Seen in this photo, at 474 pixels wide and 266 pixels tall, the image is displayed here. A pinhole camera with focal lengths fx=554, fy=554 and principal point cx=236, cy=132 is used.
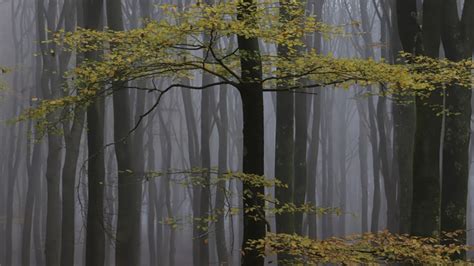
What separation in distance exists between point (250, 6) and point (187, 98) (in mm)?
17699

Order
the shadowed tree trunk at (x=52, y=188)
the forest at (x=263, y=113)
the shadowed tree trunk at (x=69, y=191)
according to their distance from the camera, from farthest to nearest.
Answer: the shadowed tree trunk at (x=52, y=188), the shadowed tree trunk at (x=69, y=191), the forest at (x=263, y=113)

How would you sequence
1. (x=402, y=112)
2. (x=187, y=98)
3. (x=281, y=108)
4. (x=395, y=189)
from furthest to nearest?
(x=187, y=98)
(x=395, y=189)
(x=402, y=112)
(x=281, y=108)

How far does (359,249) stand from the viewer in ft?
18.9

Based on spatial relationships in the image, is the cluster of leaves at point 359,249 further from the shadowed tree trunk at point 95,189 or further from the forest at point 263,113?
the shadowed tree trunk at point 95,189

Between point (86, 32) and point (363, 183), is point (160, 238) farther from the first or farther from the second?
point (86, 32)

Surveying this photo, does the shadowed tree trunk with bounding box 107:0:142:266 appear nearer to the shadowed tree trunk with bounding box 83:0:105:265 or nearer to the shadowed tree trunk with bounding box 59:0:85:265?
the shadowed tree trunk with bounding box 83:0:105:265

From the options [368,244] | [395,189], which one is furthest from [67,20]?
[368,244]

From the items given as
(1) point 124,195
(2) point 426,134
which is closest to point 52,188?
(1) point 124,195

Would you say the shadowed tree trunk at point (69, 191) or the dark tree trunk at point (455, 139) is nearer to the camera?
the dark tree trunk at point (455, 139)

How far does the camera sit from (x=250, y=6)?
5090 mm

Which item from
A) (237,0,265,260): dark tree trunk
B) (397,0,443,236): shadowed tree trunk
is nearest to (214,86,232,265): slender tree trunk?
(397,0,443,236): shadowed tree trunk

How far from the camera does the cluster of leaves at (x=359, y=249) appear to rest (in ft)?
17.7

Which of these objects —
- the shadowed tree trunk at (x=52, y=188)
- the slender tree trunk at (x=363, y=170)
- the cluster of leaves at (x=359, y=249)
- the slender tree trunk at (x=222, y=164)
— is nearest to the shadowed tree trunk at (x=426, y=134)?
the cluster of leaves at (x=359, y=249)

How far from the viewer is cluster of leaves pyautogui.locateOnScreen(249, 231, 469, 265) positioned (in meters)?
5.41
